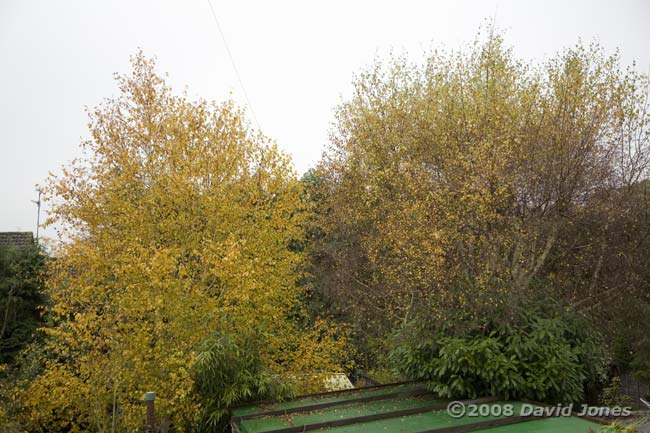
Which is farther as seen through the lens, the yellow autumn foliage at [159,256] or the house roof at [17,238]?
the house roof at [17,238]

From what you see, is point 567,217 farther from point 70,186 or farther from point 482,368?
point 70,186

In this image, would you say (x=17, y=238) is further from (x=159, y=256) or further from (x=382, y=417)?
(x=382, y=417)

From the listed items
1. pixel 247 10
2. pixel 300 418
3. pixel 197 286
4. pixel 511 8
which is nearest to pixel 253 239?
pixel 197 286

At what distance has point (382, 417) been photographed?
5906 millimetres

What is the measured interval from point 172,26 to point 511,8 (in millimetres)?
9778

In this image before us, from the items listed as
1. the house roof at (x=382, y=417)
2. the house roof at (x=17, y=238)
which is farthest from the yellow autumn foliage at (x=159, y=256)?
the house roof at (x=17, y=238)

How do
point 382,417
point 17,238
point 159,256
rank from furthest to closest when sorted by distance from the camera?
point 17,238
point 159,256
point 382,417

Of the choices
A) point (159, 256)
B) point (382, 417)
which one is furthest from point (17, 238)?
point (382, 417)

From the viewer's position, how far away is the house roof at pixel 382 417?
17.5ft

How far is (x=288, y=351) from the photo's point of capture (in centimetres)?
997

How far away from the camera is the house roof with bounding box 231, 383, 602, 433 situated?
5.33 metres

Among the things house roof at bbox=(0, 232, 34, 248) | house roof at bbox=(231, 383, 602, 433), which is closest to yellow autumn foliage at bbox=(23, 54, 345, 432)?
house roof at bbox=(231, 383, 602, 433)

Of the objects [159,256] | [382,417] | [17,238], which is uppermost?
[17,238]

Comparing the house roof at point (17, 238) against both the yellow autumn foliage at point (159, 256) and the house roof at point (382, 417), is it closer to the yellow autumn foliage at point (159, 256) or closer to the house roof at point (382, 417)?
the yellow autumn foliage at point (159, 256)
